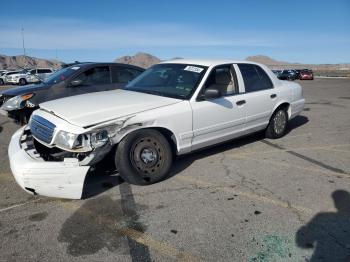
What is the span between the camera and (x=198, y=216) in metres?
3.80

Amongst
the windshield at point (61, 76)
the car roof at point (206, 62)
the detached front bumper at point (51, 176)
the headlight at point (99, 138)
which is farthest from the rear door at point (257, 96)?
the windshield at point (61, 76)

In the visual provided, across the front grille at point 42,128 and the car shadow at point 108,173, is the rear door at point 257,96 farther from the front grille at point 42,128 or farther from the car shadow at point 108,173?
the front grille at point 42,128

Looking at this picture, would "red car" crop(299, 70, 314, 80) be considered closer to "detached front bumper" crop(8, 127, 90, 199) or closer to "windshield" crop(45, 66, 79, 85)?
"windshield" crop(45, 66, 79, 85)

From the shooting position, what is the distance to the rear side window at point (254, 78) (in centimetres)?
607

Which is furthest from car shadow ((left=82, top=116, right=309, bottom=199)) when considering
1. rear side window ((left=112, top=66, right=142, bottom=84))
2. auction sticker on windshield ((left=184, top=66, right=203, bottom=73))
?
rear side window ((left=112, top=66, right=142, bottom=84))

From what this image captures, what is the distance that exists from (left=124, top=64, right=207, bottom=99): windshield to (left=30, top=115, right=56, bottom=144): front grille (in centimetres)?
161

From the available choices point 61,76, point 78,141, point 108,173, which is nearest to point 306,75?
point 61,76

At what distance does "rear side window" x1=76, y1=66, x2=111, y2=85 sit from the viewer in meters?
7.88

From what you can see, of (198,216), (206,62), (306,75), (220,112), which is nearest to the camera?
(198,216)

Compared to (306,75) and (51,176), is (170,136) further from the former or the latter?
(306,75)

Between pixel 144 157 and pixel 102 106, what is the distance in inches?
32.4

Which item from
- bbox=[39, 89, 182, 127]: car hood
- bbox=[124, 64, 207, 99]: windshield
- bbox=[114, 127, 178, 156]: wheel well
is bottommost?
bbox=[114, 127, 178, 156]: wheel well

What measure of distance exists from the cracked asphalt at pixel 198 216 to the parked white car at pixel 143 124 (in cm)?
34

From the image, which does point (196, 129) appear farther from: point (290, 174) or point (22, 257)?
point (22, 257)
